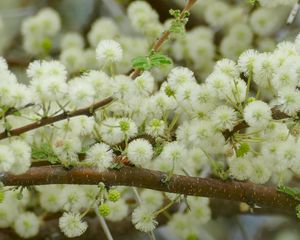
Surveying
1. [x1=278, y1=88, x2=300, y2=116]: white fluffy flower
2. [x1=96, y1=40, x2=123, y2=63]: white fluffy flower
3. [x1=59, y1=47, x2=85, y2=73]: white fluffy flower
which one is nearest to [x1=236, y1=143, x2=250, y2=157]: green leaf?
[x1=278, y1=88, x2=300, y2=116]: white fluffy flower

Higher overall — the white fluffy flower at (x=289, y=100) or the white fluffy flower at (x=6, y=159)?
the white fluffy flower at (x=289, y=100)

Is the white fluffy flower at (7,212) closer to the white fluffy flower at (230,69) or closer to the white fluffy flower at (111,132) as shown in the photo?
the white fluffy flower at (111,132)

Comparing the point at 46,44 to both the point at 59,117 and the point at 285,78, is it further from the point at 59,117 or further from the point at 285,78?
the point at 285,78

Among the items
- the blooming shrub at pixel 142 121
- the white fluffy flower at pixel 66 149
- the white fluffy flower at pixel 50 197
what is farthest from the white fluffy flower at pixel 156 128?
the white fluffy flower at pixel 50 197

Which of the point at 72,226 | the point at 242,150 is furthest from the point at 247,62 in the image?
the point at 72,226

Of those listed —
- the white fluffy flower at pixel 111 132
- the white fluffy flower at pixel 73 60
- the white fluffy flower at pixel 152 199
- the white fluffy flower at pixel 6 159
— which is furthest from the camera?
the white fluffy flower at pixel 73 60

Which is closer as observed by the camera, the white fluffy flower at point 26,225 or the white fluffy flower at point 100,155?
the white fluffy flower at point 100,155

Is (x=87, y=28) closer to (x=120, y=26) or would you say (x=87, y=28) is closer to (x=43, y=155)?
(x=120, y=26)

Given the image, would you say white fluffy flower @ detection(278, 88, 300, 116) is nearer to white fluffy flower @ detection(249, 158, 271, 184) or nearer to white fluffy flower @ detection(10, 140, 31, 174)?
white fluffy flower @ detection(249, 158, 271, 184)
